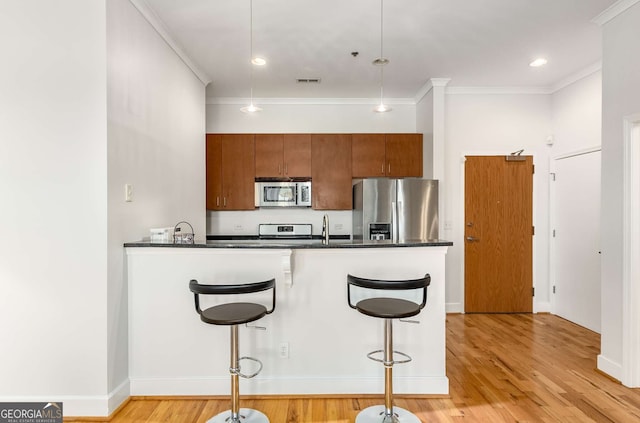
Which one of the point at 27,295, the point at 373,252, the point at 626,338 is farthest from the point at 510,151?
the point at 27,295

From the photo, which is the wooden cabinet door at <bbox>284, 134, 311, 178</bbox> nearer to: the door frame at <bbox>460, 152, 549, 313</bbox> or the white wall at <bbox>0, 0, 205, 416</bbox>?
the door frame at <bbox>460, 152, 549, 313</bbox>

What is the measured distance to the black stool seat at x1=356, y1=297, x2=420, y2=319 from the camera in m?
1.85

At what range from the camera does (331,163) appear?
447 cm

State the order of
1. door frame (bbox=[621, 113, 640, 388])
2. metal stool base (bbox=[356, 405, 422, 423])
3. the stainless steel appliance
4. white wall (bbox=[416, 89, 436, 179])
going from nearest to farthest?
1. metal stool base (bbox=[356, 405, 422, 423])
2. door frame (bbox=[621, 113, 640, 388])
3. white wall (bbox=[416, 89, 436, 179])
4. the stainless steel appliance

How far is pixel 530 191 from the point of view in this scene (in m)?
4.29

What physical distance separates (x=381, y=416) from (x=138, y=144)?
2.49 m

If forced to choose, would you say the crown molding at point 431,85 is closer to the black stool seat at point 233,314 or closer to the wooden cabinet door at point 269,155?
the wooden cabinet door at point 269,155

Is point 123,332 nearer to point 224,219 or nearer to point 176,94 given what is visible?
point 176,94

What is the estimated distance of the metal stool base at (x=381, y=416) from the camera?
2.02m

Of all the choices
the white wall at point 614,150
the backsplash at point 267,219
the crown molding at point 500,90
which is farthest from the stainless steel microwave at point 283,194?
the white wall at point 614,150

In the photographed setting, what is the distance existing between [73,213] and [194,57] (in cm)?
206

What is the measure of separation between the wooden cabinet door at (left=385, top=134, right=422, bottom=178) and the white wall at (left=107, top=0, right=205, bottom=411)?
2500 millimetres

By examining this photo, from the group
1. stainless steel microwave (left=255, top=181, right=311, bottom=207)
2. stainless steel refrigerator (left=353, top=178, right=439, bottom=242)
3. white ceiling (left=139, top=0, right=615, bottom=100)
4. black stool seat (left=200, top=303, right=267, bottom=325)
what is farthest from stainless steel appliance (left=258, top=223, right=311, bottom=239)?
black stool seat (left=200, top=303, right=267, bottom=325)

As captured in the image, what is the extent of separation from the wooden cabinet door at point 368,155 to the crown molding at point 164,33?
203cm
